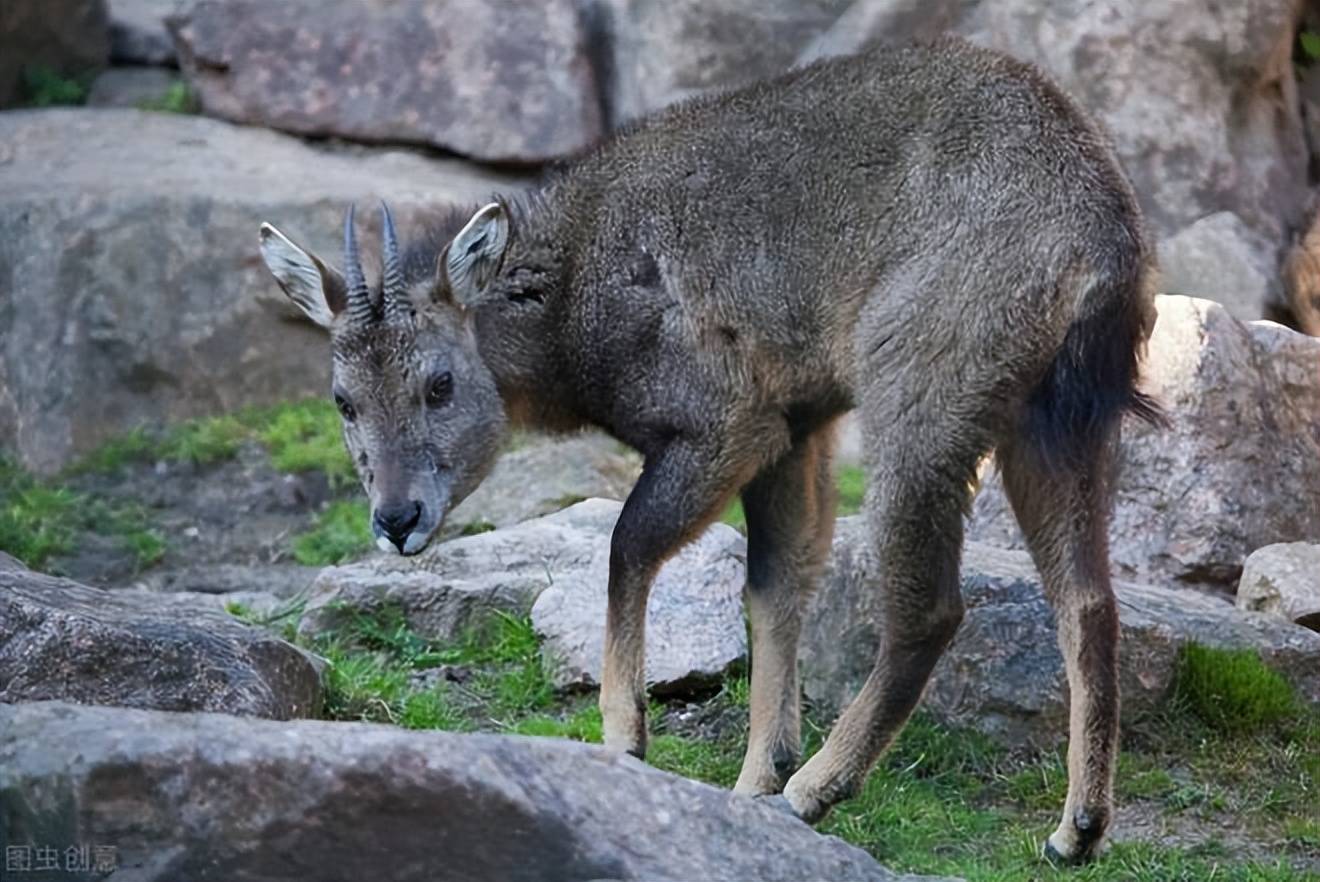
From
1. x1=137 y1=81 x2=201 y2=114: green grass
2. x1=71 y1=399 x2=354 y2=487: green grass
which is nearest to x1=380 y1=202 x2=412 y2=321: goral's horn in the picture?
x1=71 y1=399 x2=354 y2=487: green grass

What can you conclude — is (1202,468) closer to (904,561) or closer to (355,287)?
(904,561)

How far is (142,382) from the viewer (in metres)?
13.0

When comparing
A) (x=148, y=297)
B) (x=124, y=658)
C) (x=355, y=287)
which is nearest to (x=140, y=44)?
(x=148, y=297)

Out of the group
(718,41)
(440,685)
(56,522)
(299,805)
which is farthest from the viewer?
(718,41)

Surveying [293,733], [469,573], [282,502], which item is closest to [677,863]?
[293,733]

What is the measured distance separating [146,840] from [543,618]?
447cm

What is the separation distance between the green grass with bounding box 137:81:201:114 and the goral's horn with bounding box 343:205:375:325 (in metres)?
7.13

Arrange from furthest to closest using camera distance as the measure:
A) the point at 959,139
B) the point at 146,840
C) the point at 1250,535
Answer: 1. the point at 1250,535
2. the point at 959,139
3. the point at 146,840

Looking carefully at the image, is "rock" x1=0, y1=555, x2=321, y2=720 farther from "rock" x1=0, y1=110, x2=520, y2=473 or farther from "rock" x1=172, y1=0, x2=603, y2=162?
"rock" x1=172, y1=0, x2=603, y2=162

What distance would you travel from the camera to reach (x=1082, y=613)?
705 cm

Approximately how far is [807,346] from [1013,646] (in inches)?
62.6

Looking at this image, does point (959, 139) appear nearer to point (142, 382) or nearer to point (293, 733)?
point (293, 733)

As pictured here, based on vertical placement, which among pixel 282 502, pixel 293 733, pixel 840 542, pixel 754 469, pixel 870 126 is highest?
pixel 870 126

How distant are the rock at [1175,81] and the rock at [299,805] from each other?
898 centimetres
